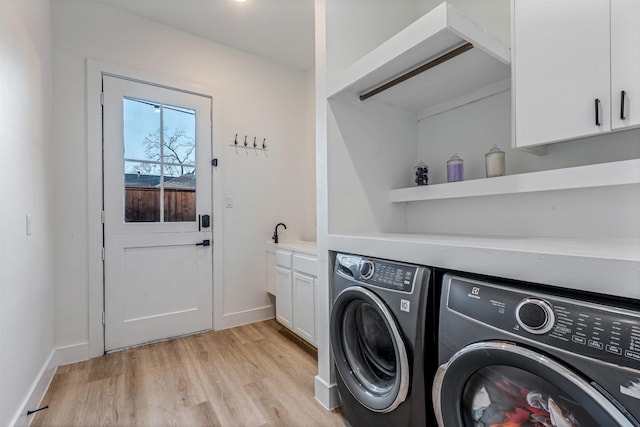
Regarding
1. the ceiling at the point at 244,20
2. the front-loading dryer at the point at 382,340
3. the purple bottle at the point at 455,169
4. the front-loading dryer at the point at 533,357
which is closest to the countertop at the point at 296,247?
the front-loading dryer at the point at 382,340

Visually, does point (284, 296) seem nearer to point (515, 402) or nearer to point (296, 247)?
point (296, 247)

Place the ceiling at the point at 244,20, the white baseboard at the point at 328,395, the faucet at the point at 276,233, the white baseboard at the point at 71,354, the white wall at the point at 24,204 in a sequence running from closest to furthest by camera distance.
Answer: the white wall at the point at 24,204 → the white baseboard at the point at 328,395 → the white baseboard at the point at 71,354 → the ceiling at the point at 244,20 → the faucet at the point at 276,233

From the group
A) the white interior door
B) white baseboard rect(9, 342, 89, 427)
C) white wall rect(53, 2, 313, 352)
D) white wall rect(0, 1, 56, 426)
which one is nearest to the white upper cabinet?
white wall rect(53, 2, 313, 352)

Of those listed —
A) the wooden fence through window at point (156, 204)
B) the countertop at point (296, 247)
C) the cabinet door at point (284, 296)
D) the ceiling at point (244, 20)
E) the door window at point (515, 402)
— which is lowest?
the cabinet door at point (284, 296)

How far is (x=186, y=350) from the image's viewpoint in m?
2.38

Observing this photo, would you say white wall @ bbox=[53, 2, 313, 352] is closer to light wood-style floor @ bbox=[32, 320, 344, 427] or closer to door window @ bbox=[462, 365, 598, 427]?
light wood-style floor @ bbox=[32, 320, 344, 427]

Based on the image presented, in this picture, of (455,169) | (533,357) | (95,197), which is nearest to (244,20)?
(95,197)

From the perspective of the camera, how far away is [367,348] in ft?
4.86

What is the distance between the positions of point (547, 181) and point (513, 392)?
92cm

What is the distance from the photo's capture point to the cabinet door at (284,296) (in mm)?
2555

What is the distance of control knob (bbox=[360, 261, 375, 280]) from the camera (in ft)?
4.40

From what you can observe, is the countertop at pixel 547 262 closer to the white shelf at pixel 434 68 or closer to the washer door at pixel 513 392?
the washer door at pixel 513 392

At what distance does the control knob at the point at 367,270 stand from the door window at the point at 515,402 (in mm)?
543

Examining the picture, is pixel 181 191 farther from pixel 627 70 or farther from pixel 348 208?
pixel 627 70
